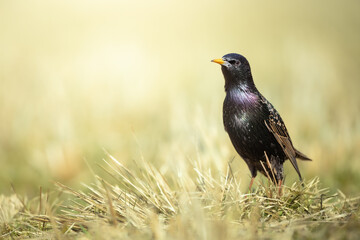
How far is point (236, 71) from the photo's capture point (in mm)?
3229

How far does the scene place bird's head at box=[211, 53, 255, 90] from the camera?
320cm

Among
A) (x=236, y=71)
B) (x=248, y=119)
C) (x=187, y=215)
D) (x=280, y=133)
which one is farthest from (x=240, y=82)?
(x=187, y=215)

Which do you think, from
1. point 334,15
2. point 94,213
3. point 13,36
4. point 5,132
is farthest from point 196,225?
point 334,15

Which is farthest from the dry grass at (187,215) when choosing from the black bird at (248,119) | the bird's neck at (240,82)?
the bird's neck at (240,82)

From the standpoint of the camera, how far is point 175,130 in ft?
18.7

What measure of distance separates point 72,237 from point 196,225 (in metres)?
0.85

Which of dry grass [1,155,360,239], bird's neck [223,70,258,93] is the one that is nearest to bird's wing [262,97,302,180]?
bird's neck [223,70,258,93]

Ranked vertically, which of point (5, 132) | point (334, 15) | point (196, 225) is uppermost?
point (334, 15)

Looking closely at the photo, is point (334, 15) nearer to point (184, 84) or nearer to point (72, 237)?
point (184, 84)

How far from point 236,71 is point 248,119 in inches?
14.0

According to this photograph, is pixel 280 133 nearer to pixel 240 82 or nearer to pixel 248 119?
pixel 248 119

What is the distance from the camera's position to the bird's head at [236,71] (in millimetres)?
3195

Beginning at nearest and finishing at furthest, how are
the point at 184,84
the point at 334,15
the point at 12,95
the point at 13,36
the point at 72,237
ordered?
the point at 72,237
the point at 12,95
the point at 184,84
the point at 13,36
the point at 334,15

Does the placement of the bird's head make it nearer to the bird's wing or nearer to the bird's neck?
the bird's neck
